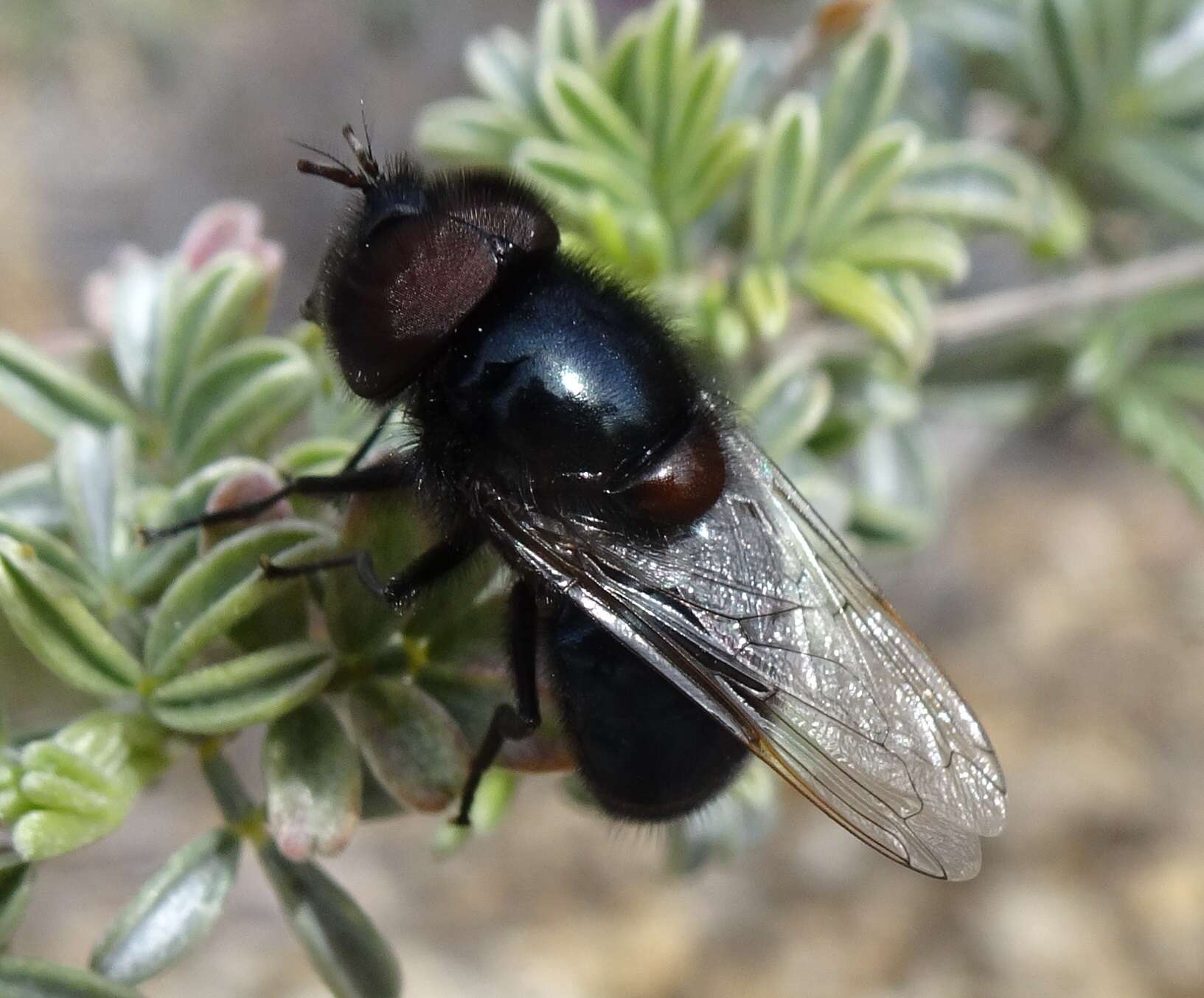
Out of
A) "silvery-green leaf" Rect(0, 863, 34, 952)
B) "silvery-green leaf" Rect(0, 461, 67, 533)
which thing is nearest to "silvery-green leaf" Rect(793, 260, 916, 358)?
"silvery-green leaf" Rect(0, 461, 67, 533)

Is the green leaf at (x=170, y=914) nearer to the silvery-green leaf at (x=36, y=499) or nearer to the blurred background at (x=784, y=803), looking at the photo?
the silvery-green leaf at (x=36, y=499)

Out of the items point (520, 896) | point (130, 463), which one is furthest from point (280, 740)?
point (520, 896)

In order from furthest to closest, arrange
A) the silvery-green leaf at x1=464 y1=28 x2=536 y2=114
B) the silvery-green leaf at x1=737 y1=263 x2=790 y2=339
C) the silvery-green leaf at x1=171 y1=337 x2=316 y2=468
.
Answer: the silvery-green leaf at x1=464 y1=28 x2=536 y2=114 → the silvery-green leaf at x1=737 y1=263 x2=790 y2=339 → the silvery-green leaf at x1=171 y1=337 x2=316 y2=468

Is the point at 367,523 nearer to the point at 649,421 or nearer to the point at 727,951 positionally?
the point at 649,421

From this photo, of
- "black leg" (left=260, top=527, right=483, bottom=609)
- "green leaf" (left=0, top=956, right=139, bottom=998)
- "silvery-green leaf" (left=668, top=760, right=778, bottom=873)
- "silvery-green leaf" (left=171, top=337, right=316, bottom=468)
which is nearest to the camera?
"green leaf" (left=0, top=956, right=139, bottom=998)

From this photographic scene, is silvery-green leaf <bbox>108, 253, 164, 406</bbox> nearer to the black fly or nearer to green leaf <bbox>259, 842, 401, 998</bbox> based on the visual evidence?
the black fly

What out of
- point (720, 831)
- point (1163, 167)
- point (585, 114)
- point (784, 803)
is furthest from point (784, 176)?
point (784, 803)

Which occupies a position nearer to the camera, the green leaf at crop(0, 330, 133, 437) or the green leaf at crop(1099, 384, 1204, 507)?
the green leaf at crop(0, 330, 133, 437)

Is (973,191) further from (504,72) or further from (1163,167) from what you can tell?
(504,72)
